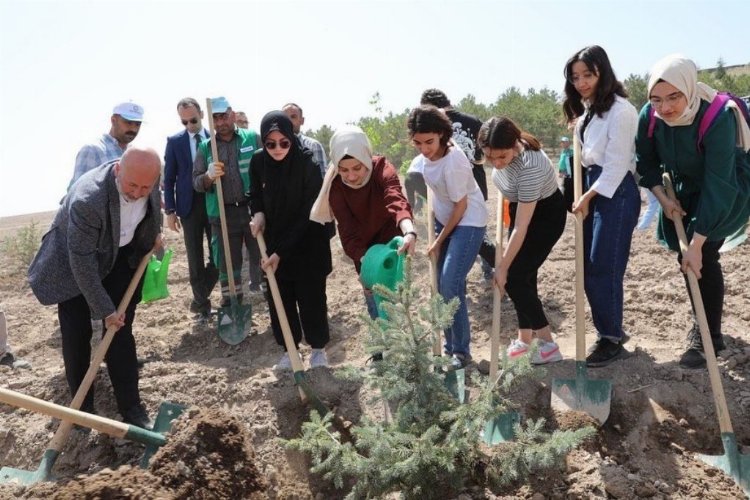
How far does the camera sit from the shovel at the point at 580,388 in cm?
349

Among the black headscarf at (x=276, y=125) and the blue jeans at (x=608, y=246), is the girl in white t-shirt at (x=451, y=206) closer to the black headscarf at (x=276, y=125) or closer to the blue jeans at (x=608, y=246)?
the blue jeans at (x=608, y=246)

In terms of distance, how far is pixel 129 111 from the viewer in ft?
16.6

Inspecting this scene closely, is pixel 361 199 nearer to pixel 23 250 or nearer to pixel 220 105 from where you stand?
pixel 220 105

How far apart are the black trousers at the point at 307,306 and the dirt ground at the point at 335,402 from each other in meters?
0.33

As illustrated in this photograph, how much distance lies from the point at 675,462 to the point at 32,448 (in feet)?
12.4

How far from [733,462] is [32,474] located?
3.64m

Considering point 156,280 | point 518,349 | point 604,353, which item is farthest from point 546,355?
point 156,280

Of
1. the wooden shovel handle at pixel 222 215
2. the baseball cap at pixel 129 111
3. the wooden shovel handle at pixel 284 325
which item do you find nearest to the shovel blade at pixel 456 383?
the wooden shovel handle at pixel 284 325

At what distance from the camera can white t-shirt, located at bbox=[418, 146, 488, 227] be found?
3.81 meters

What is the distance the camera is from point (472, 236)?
13.0 feet

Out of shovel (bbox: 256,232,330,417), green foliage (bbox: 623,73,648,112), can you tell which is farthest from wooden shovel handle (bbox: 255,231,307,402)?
green foliage (bbox: 623,73,648,112)

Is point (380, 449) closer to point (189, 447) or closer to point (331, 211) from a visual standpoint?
point (189, 447)

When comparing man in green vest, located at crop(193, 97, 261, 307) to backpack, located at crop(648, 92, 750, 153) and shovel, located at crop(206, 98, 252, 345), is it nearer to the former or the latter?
shovel, located at crop(206, 98, 252, 345)

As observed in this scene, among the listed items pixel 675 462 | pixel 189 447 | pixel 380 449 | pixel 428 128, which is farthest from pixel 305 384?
pixel 675 462
